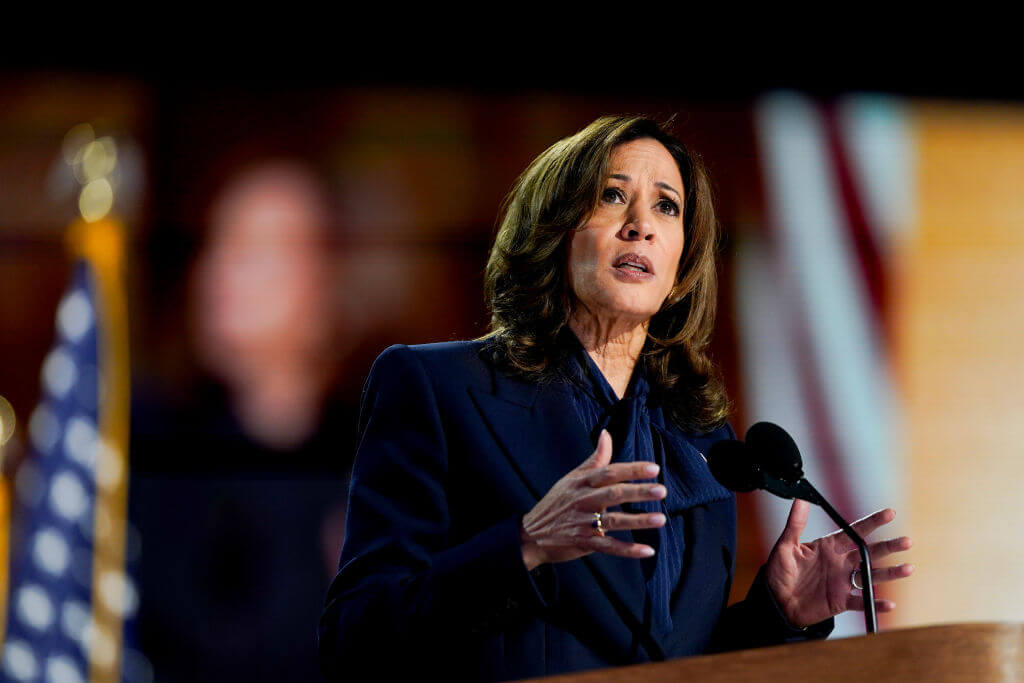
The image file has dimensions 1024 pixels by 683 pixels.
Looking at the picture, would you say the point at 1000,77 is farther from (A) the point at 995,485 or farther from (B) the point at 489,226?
(B) the point at 489,226

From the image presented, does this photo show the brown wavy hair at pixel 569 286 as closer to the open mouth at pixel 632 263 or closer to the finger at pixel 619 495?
the open mouth at pixel 632 263

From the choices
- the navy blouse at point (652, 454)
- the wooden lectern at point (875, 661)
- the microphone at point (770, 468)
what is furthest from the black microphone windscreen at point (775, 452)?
the wooden lectern at point (875, 661)

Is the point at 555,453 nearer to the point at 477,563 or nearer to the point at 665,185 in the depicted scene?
the point at 477,563

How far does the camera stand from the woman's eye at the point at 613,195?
153cm

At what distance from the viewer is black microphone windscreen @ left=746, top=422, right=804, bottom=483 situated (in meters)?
1.20

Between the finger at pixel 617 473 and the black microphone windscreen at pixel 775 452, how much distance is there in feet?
0.92

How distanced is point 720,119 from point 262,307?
5.35ft

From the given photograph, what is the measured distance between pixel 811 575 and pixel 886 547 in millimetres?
160

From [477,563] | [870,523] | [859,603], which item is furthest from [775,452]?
[477,563]

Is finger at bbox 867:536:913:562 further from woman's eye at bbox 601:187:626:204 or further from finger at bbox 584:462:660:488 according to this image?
woman's eye at bbox 601:187:626:204

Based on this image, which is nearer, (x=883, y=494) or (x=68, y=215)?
(x=68, y=215)

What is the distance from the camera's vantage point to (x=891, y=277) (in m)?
3.42

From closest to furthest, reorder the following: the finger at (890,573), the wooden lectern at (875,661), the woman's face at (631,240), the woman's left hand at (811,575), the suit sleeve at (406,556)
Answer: the wooden lectern at (875,661) < the suit sleeve at (406,556) < the finger at (890,573) < the woman's left hand at (811,575) < the woman's face at (631,240)

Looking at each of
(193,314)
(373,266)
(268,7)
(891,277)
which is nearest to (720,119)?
(891,277)
